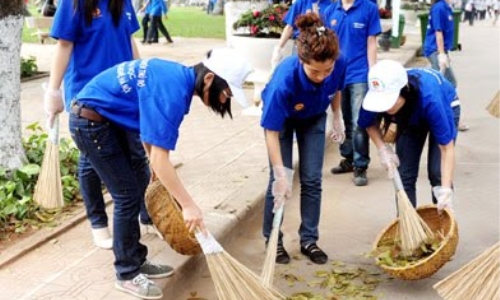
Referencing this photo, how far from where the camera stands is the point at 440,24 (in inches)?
337

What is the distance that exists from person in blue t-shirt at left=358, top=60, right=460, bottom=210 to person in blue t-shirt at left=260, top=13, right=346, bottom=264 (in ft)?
0.88

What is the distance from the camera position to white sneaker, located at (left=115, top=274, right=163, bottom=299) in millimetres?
3621

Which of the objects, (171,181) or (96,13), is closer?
(171,181)

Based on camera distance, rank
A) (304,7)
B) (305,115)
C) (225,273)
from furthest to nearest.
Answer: (304,7) < (305,115) < (225,273)

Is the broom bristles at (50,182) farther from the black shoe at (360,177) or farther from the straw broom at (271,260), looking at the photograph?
the black shoe at (360,177)

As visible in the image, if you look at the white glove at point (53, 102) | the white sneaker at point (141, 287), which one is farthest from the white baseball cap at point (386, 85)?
the white glove at point (53, 102)

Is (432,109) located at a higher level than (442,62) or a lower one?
higher

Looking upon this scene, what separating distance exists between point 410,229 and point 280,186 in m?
0.77

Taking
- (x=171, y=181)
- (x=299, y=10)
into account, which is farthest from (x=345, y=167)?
(x=171, y=181)

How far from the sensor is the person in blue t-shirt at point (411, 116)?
3.92 metres

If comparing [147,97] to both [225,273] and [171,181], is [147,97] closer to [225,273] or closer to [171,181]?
[171,181]

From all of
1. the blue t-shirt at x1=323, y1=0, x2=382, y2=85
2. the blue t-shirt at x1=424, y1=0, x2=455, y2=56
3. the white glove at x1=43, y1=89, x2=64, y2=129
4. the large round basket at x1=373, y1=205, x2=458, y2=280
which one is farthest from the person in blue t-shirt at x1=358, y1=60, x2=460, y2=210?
the blue t-shirt at x1=424, y1=0, x2=455, y2=56

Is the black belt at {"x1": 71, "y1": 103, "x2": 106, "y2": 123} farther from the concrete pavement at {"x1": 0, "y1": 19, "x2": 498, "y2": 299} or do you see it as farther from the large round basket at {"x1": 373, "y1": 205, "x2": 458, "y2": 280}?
the large round basket at {"x1": 373, "y1": 205, "x2": 458, "y2": 280}

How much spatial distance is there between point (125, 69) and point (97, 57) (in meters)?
0.87
